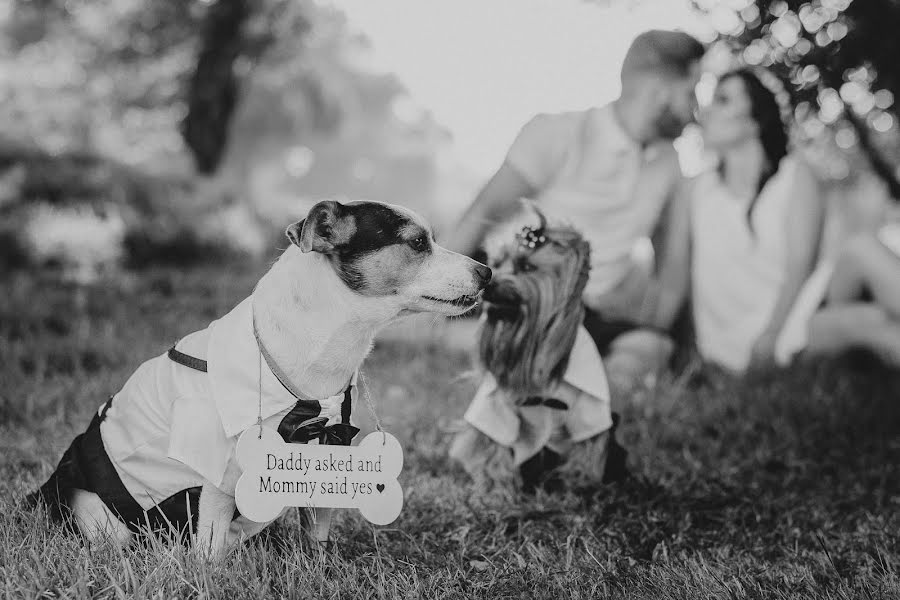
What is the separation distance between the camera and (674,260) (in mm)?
4609

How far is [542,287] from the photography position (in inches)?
102

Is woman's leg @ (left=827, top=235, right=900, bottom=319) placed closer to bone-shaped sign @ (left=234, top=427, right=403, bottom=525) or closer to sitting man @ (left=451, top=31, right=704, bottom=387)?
sitting man @ (left=451, top=31, right=704, bottom=387)

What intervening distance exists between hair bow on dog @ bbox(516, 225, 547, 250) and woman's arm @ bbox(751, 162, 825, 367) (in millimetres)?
2556

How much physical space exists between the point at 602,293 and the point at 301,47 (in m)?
7.76

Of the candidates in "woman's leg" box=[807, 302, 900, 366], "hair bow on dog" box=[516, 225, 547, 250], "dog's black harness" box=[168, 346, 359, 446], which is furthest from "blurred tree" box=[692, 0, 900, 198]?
"dog's black harness" box=[168, 346, 359, 446]

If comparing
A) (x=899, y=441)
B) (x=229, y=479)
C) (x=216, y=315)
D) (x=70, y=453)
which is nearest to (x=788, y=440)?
(x=899, y=441)

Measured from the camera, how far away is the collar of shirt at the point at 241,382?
1883 mm

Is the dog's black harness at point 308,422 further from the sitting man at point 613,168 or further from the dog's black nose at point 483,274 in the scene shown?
the sitting man at point 613,168

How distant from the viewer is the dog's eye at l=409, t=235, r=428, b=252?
6.89 feet

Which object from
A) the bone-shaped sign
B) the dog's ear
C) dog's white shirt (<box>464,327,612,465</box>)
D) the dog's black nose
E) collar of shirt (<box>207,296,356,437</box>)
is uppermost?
the dog's ear

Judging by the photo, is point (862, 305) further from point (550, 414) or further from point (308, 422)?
point (308, 422)

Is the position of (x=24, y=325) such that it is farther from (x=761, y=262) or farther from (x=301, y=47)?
(x=301, y=47)

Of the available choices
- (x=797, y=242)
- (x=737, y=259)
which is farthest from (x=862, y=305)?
(x=737, y=259)

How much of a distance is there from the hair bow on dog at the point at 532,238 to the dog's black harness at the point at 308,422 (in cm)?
87
